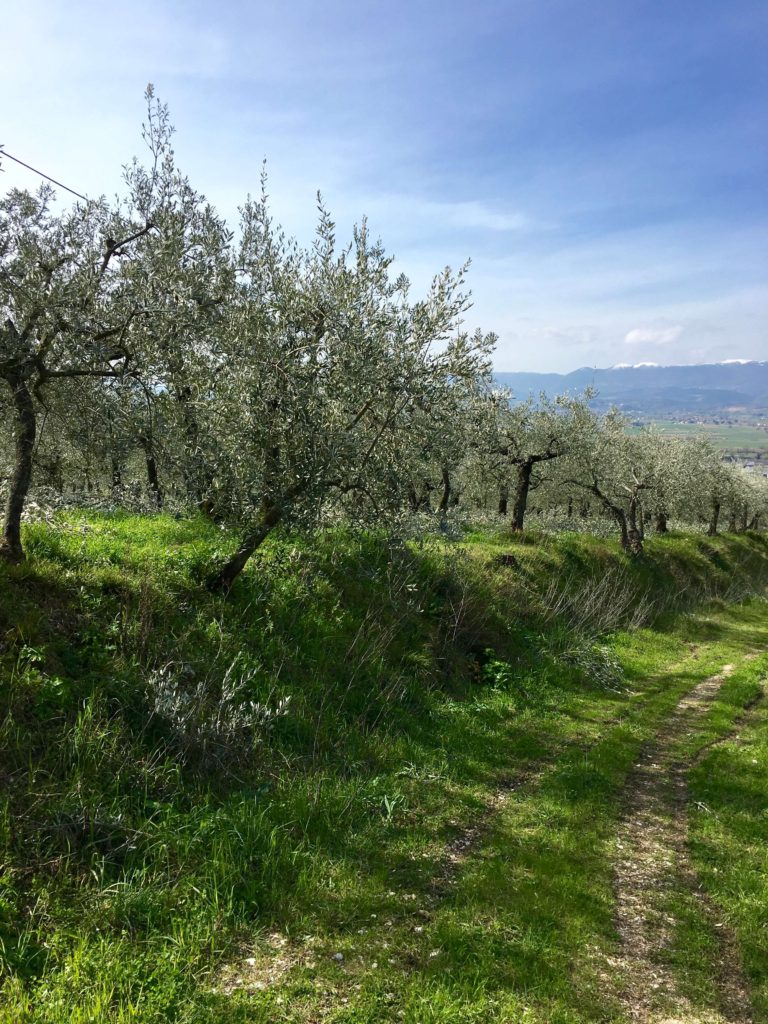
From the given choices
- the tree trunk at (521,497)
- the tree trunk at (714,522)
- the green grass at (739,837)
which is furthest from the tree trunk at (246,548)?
the tree trunk at (714,522)

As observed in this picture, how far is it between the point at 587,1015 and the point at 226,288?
12.3m

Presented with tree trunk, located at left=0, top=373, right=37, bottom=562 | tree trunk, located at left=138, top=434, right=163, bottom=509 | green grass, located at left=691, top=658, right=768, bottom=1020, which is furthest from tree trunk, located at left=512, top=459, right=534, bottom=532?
tree trunk, located at left=0, top=373, right=37, bottom=562

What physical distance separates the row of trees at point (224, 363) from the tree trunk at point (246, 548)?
4 cm

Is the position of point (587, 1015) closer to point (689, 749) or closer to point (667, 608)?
point (689, 749)

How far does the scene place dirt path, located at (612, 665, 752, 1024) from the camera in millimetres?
5395

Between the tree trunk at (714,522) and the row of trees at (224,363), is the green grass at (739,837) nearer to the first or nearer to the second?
the row of trees at (224,363)

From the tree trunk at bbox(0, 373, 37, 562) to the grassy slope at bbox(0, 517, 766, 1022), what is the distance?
0.63 meters

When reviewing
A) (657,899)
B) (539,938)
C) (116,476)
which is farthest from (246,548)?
(116,476)

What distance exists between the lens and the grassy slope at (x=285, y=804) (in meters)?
5.46

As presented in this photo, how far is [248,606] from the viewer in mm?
11562

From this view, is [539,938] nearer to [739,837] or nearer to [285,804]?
[285,804]

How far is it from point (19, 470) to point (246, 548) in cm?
389

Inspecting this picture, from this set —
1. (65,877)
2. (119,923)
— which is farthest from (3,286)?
(119,923)

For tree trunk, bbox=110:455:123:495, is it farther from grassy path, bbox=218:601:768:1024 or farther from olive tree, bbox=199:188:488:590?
grassy path, bbox=218:601:768:1024
